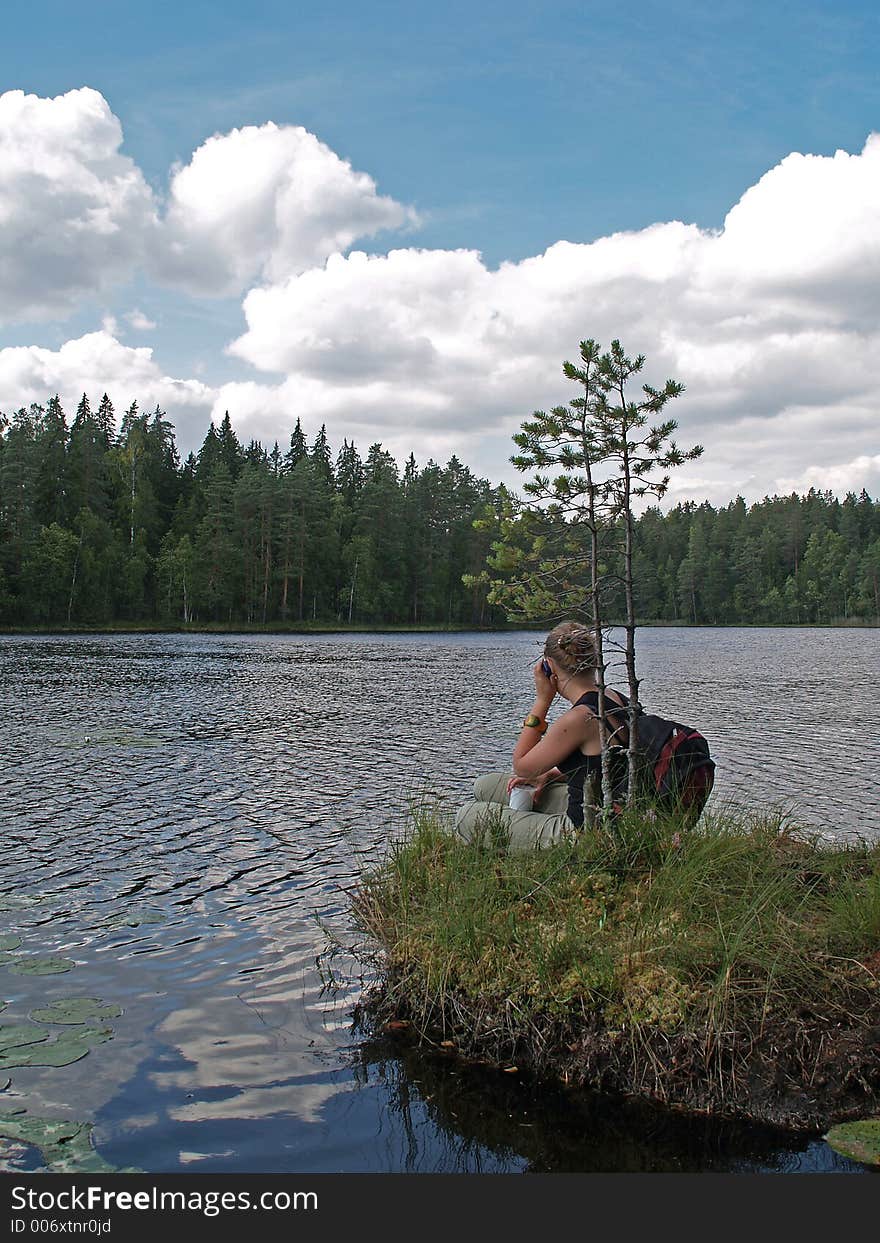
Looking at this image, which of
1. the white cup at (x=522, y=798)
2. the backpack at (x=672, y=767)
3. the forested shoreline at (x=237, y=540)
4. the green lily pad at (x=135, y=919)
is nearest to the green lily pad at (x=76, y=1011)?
the green lily pad at (x=135, y=919)

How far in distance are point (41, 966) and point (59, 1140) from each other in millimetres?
2783

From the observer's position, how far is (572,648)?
23.5ft

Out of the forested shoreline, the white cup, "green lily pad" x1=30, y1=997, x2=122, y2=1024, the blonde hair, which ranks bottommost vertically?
"green lily pad" x1=30, y1=997, x2=122, y2=1024

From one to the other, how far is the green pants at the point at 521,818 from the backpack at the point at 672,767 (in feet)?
1.77

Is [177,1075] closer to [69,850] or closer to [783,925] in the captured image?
[783,925]

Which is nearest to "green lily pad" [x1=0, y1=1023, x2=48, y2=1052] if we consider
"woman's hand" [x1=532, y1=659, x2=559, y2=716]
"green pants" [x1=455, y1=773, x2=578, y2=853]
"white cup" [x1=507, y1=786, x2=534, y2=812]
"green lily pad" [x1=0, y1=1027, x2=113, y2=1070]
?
"green lily pad" [x1=0, y1=1027, x2=113, y2=1070]

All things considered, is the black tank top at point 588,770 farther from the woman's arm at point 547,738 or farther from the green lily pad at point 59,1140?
the green lily pad at point 59,1140

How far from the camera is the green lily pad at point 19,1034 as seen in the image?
5988mm

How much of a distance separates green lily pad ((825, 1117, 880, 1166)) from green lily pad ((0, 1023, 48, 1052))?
4853 mm

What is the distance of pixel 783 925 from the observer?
222 inches

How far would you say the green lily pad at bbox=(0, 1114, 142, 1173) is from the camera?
4574mm

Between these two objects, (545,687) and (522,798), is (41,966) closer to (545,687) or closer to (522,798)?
(522,798)

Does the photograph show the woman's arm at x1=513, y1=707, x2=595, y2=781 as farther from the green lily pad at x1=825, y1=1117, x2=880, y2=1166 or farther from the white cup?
the green lily pad at x1=825, y1=1117, x2=880, y2=1166

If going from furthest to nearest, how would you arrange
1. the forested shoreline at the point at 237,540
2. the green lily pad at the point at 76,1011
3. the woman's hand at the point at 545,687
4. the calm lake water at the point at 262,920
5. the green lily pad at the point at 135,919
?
the forested shoreline at the point at 237,540 → the green lily pad at the point at 135,919 → the woman's hand at the point at 545,687 → the green lily pad at the point at 76,1011 → the calm lake water at the point at 262,920
